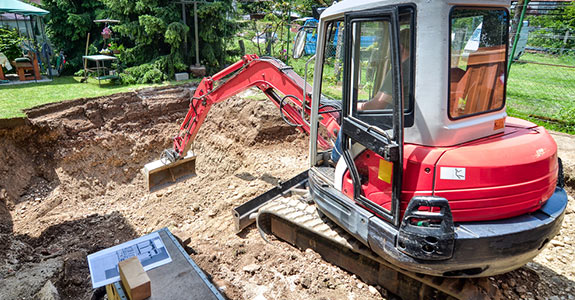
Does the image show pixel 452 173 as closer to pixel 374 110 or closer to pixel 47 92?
pixel 374 110

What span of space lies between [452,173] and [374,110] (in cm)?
79

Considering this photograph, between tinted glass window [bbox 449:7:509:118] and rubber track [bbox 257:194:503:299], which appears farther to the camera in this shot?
rubber track [bbox 257:194:503:299]

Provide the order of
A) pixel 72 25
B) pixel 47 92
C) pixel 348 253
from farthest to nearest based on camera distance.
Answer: pixel 72 25 < pixel 47 92 < pixel 348 253

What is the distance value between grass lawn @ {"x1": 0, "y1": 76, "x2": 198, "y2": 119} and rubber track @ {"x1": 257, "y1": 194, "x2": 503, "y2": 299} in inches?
238

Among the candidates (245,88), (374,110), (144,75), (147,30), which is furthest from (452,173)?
(147,30)

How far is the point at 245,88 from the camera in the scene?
528 centimetres

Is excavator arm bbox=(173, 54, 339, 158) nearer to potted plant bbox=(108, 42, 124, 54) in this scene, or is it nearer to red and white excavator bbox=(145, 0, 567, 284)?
red and white excavator bbox=(145, 0, 567, 284)

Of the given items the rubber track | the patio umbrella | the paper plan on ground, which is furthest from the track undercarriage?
the patio umbrella

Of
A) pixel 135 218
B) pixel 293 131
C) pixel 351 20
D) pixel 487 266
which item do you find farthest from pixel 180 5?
pixel 487 266

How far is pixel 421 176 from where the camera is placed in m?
2.58

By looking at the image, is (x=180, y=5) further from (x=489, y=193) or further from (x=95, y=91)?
(x=489, y=193)

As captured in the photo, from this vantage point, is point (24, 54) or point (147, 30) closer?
point (147, 30)

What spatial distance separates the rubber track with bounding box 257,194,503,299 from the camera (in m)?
3.01

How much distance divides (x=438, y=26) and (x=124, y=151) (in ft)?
25.0
